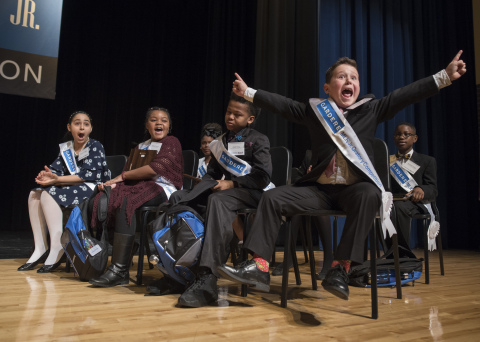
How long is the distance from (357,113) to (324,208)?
0.48 m

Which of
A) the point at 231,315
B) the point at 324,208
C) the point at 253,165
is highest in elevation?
the point at 253,165

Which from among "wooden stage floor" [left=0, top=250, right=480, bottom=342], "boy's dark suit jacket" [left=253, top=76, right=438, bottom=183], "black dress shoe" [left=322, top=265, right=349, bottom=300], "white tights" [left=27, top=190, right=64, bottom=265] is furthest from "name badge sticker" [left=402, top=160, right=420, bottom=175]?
"white tights" [left=27, top=190, right=64, bottom=265]

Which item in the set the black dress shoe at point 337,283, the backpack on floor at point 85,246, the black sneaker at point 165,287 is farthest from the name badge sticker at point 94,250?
the black dress shoe at point 337,283

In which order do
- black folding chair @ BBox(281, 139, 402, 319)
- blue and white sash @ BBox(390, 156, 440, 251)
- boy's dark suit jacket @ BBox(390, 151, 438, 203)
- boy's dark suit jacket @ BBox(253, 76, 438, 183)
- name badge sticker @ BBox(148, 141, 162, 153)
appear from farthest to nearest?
boy's dark suit jacket @ BBox(390, 151, 438, 203)
blue and white sash @ BBox(390, 156, 440, 251)
name badge sticker @ BBox(148, 141, 162, 153)
boy's dark suit jacket @ BBox(253, 76, 438, 183)
black folding chair @ BBox(281, 139, 402, 319)

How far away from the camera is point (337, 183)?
6.36ft

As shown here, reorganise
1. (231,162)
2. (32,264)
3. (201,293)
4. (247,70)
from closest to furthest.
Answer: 1. (201,293)
2. (231,162)
3. (32,264)
4. (247,70)

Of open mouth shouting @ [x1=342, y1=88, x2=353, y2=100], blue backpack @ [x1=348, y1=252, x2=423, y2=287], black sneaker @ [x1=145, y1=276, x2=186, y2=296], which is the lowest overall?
black sneaker @ [x1=145, y1=276, x2=186, y2=296]

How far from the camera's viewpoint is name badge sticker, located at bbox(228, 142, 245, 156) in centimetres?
228

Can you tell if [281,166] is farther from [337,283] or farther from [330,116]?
[337,283]

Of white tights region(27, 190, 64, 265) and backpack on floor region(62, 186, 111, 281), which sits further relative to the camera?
white tights region(27, 190, 64, 265)

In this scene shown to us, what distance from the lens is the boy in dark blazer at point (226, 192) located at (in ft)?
6.04

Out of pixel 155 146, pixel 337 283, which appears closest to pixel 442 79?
pixel 337 283

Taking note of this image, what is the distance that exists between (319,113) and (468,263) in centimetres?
278

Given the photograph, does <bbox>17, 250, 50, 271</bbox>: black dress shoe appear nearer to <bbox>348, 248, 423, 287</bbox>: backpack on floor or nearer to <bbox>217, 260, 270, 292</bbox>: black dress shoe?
<bbox>217, 260, 270, 292</bbox>: black dress shoe
